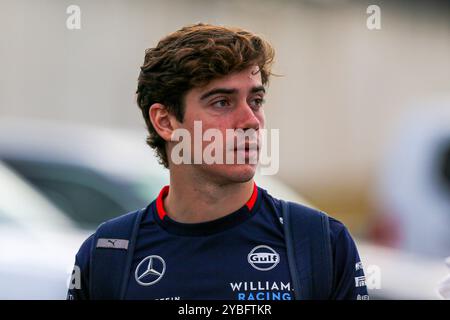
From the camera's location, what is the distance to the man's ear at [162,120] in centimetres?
310

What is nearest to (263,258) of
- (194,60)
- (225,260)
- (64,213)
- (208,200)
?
(225,260)

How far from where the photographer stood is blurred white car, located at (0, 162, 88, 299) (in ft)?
18.5

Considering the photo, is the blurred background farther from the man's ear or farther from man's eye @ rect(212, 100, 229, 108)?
man's eye @ rect(212, 100, 229, 108)

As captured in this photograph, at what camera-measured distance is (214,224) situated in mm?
2945

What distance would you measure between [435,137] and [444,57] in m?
4.84

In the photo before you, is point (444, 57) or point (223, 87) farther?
point (444, 57)

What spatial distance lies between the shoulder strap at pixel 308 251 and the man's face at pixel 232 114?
204 millimetres

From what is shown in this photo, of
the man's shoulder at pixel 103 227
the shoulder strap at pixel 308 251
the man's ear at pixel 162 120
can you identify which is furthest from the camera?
the man's ear at pixel 162 120

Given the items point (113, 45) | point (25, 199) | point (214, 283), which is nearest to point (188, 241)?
point (214, 283)

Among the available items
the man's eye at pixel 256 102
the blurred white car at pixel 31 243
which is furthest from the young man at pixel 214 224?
the blurred white car at pixel 31 243

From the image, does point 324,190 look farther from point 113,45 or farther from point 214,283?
point 214,283

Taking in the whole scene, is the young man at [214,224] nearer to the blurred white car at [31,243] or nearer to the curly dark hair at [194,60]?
the curly dark hair at [194,60]

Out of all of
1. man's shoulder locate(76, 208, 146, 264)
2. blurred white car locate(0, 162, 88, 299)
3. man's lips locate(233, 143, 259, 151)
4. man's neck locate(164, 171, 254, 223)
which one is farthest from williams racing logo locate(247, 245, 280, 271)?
blurred white car locate(0, 162, 88, 299)

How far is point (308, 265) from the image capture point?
2.79m
